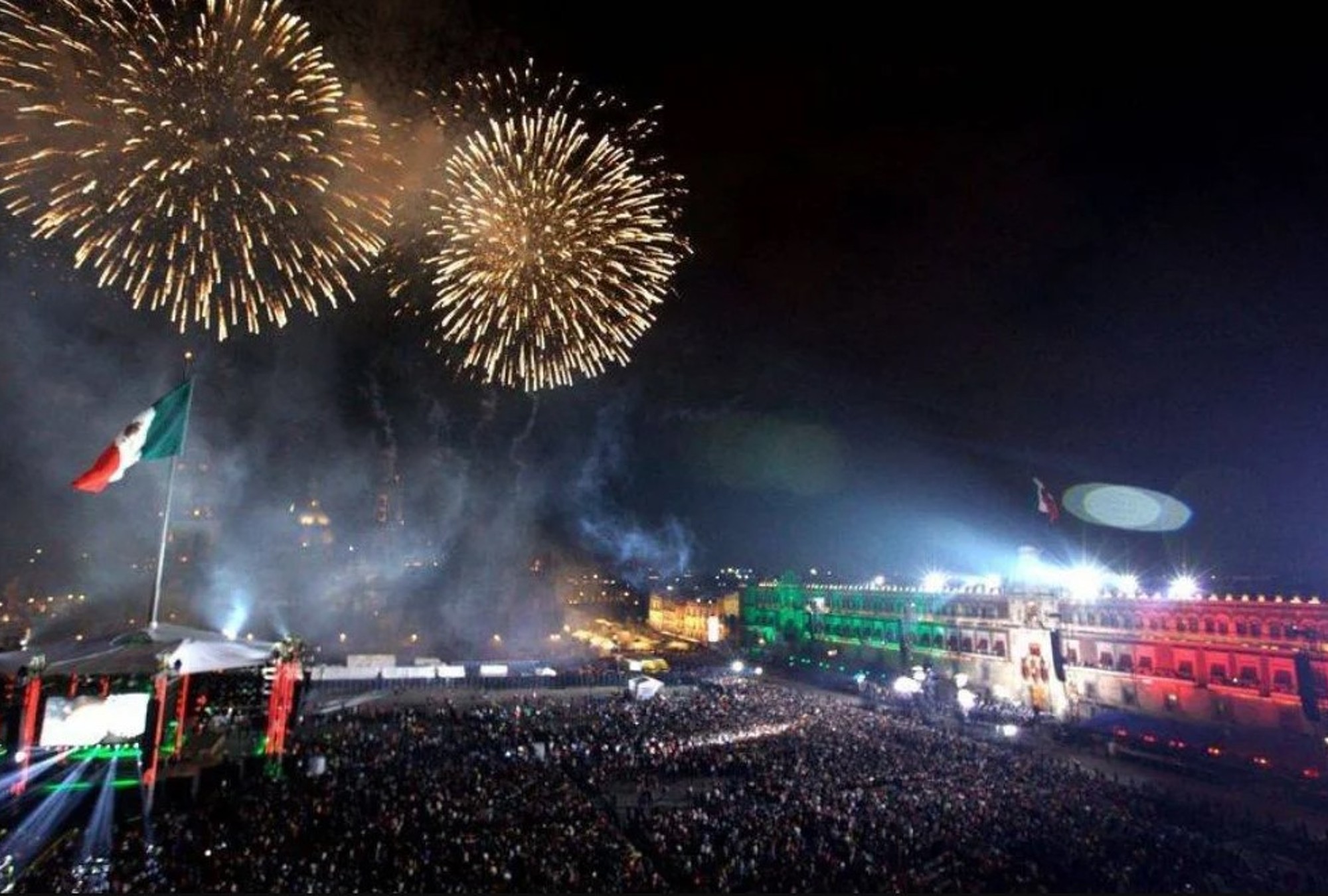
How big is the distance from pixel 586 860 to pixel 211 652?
503 inches

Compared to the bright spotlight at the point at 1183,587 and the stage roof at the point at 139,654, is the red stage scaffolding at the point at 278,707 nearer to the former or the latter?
the stage roof at the point at 139,654

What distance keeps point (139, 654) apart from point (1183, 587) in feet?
184

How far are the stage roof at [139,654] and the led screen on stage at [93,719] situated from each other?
4.82ft

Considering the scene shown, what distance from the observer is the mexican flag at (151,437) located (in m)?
18.8

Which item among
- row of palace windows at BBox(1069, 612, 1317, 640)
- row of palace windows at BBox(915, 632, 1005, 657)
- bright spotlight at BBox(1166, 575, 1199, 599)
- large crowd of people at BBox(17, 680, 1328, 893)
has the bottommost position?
large crowd of people at BBox(17, 680, 1328, 893)

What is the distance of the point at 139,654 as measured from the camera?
61.8ft

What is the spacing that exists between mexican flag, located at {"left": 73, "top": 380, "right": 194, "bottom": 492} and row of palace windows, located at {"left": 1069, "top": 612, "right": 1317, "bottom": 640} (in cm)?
4889

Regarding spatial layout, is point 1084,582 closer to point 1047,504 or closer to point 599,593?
point 1047,504

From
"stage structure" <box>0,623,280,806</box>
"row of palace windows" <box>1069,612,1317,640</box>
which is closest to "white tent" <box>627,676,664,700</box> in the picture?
"stage structure" <box>0,623,280,806</box>

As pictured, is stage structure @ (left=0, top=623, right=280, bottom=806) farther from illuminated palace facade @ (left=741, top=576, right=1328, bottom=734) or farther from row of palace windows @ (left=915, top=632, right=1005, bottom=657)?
row of palace windows @ (left=915, top=632, right=1005, bottom=657)

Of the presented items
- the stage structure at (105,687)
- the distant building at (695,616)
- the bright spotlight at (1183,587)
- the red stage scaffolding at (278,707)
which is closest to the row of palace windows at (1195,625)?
the bright spotlight at (1183,587)

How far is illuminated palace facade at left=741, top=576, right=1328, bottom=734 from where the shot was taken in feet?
117

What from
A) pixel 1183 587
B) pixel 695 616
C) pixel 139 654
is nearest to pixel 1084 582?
pixel 1183 587

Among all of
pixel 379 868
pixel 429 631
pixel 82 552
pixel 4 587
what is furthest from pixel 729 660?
pixel 4 587
